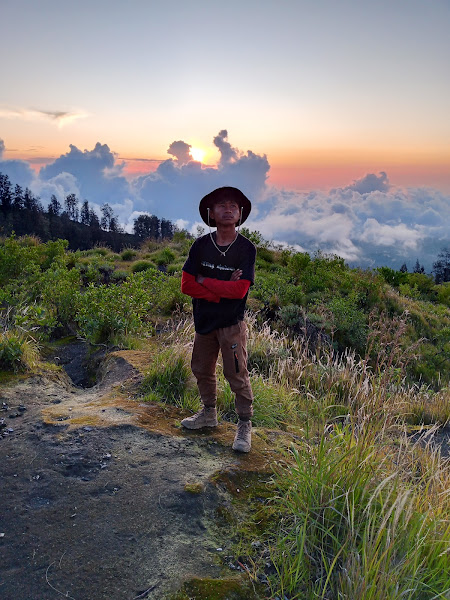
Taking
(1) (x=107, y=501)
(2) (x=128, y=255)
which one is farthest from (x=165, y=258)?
(1) (x=107, y=501)

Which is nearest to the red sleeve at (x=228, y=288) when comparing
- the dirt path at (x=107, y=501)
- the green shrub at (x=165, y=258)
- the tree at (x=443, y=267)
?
the dirt path at (x=107, y=501)

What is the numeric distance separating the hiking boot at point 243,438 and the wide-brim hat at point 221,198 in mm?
1737

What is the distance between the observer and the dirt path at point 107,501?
2.46 m

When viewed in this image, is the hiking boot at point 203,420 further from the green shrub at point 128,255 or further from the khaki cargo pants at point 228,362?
the green shrub at point 128,255

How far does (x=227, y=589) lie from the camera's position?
7.88ft

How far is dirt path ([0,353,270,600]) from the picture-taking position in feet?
8.06

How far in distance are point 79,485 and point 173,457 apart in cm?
73

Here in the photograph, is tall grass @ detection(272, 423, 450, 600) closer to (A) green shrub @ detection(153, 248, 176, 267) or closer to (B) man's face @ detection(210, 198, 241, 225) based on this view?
(B) man's face @ detection(210, 198, 241, 225)

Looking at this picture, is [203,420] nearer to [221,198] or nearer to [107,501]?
[107,501]

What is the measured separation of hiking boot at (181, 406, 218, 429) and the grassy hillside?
1.69 ft

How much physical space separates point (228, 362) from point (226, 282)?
26.7 inches

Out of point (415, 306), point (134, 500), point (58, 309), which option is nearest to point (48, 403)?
point (134, 500)

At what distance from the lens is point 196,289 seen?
385 centimetres

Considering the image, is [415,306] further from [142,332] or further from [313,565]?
[313,565]
